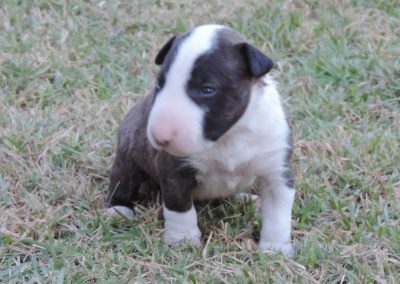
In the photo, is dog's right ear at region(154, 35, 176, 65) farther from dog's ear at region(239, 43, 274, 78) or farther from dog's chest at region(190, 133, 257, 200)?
dog's chest at region(190, 133, 257, 200)

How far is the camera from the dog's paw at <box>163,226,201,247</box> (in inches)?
165

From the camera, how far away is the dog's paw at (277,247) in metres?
4.11

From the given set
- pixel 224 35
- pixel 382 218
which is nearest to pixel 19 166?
pixel 224 35

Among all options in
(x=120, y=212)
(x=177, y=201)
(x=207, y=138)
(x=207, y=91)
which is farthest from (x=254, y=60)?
(x=120, y=212)

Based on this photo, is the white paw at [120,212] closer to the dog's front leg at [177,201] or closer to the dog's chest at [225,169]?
the dog's front leg at [177,201]

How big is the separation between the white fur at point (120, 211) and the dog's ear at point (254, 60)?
124cm

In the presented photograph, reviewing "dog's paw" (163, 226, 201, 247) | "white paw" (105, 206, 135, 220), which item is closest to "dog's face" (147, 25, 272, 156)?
"dog's paw" (163, 226, 201, 247)

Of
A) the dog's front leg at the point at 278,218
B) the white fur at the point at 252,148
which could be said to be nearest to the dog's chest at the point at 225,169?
the white fur at the point at 252,148

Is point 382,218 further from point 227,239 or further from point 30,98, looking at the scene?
point 30,98

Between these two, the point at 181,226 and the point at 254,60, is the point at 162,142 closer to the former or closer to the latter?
the point at 254,60

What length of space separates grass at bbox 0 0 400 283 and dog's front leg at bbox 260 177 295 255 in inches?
3.3

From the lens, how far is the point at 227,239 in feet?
14.0

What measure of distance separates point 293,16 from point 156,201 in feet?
9.29

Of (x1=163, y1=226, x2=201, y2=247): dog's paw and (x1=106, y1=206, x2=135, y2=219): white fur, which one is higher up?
(x1=163, y1=226, x2=201, y2=247): dog's paw
